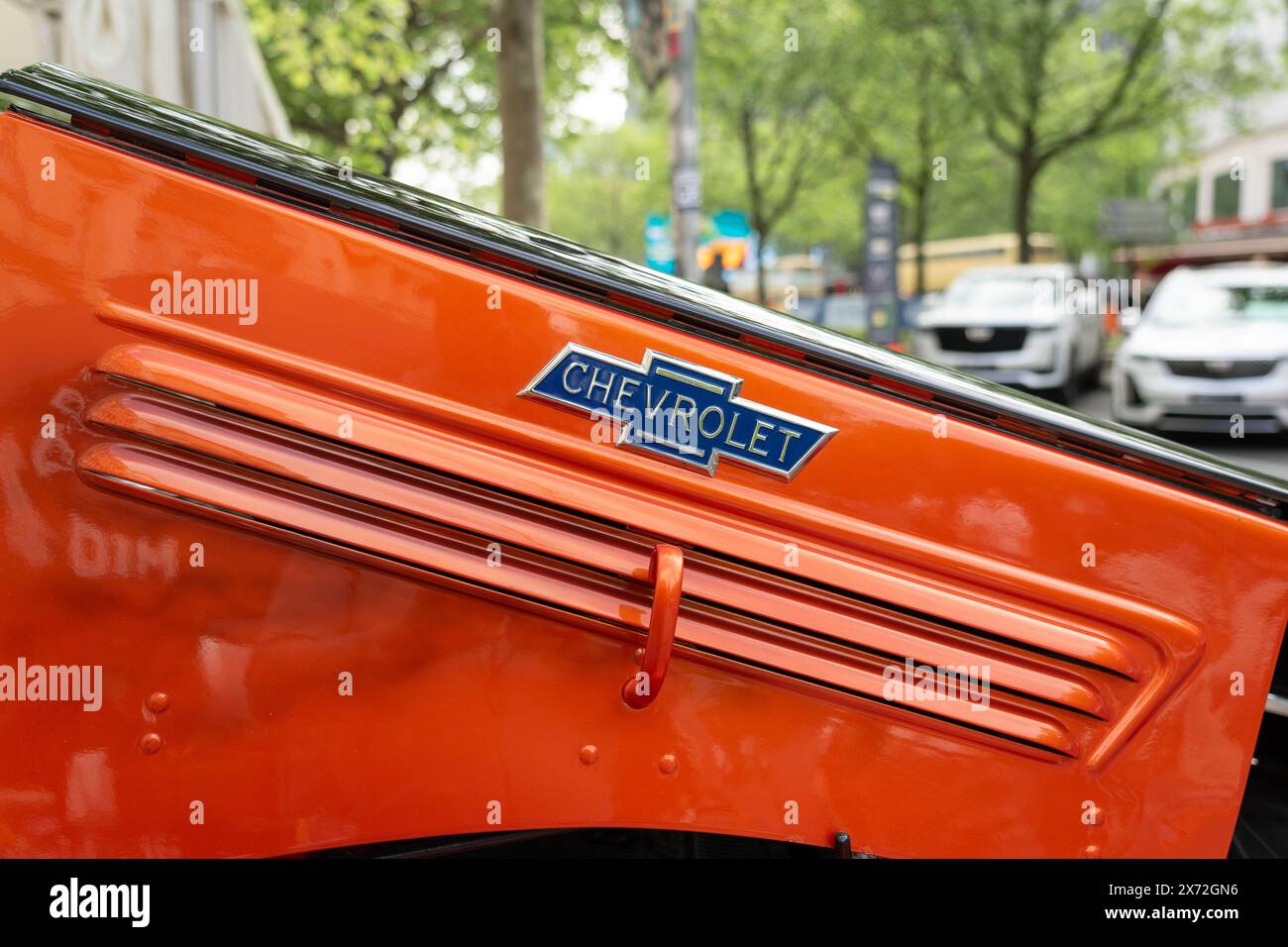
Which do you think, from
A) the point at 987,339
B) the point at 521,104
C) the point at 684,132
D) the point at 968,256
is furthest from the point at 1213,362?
the point at 968,256

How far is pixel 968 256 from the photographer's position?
42562 millimetres

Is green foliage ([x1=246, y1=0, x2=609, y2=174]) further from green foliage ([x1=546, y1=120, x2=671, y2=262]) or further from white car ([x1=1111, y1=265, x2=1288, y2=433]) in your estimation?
green foliage ([x1=546, y1=120, x2=671, y2=262])

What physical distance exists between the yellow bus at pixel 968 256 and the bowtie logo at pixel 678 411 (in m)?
39.7

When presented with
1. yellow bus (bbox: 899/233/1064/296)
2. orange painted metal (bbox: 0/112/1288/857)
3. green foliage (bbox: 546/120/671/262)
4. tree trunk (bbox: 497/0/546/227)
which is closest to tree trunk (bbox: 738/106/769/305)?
green foliage (bbox: 546/120/671/262)

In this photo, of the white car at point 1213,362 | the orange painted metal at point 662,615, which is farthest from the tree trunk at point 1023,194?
the orange painted metal at point 662,615

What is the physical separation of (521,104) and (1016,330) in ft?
21.4

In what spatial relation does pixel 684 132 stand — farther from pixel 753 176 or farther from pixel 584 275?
pixel 753 176

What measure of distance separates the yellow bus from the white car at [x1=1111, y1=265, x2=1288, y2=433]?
96.8ft

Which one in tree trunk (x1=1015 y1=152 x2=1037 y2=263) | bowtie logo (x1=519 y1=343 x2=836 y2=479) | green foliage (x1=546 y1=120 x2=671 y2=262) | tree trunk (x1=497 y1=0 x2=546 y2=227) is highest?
green foliage (x1=546 y1=120 x2=671 y2=262)

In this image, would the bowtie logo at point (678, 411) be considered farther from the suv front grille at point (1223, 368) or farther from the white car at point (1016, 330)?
the white car at point (1016, 330)

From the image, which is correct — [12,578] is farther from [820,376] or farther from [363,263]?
[820,376]

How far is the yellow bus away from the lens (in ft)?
132

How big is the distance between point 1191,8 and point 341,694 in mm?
23276
